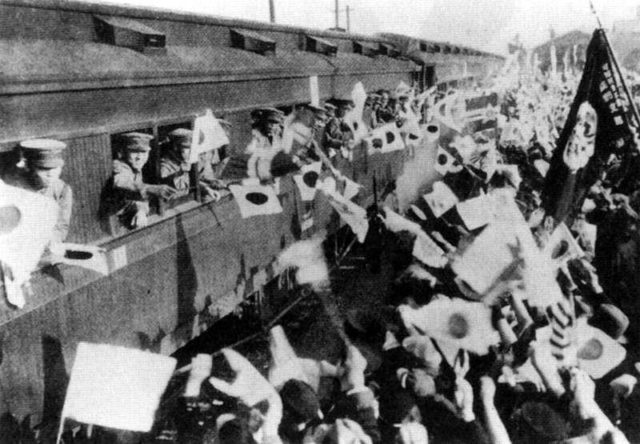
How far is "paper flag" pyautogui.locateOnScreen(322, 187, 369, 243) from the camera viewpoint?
9.45 meters

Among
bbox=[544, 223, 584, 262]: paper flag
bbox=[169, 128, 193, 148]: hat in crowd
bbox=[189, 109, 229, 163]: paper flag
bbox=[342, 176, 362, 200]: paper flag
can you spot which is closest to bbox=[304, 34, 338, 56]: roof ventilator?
bbox=[342, 176, 362, 200]: paper flag

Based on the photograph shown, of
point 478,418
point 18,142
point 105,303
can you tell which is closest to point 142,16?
point 18,142

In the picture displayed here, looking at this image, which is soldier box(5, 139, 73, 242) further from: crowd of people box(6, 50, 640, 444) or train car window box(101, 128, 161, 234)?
train car window box(101, 128, 161, 234)

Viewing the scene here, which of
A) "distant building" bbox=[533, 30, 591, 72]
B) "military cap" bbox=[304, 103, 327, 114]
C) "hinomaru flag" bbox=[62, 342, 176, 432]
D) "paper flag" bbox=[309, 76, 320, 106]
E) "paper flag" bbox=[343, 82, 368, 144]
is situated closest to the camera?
"hinomaru flag" bbox=[62, 342, 176, 432]

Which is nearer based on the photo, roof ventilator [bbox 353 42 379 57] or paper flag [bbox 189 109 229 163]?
paper flag [bbox 189 109 229 163]

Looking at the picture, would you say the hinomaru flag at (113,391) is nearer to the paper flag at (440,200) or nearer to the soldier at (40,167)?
the soldier at (40,167)

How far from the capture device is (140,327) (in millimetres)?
5402

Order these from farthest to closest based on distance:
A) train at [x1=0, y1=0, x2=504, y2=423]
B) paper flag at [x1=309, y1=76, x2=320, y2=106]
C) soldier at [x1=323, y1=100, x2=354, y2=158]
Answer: soldier at [x1=323, y1=100, x2=354, y2=158] < paper flag at [x1=309, y1=76, x2=320, y2=106] < train at [x1=0, y1=0, x2=504, y2=423]

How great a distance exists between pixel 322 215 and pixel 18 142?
5578 millimetres

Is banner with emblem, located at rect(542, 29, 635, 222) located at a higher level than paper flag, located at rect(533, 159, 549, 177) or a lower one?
higher

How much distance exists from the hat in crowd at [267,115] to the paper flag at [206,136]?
2.79 ft

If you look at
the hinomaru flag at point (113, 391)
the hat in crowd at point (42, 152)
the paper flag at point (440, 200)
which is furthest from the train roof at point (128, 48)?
the paper flag at point (440, 200)

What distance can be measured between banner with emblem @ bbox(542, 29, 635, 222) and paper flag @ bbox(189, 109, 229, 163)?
3.03 metres

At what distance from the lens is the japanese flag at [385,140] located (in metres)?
11.2
